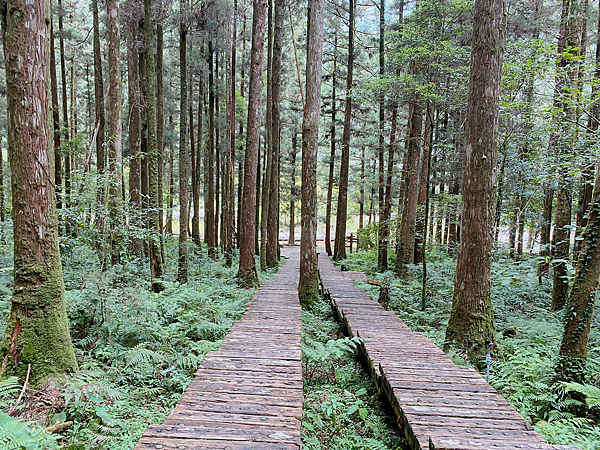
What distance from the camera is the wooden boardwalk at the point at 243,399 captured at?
2.76 metres

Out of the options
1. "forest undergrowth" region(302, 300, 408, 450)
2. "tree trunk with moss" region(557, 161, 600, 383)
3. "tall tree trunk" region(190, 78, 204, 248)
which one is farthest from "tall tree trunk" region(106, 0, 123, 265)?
"tree trunk with moss" region(557, 161, 600, 383)

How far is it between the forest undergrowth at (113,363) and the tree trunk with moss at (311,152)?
1.84m

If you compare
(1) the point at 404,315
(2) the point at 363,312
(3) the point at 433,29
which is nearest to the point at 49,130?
(2) the point at 363,312

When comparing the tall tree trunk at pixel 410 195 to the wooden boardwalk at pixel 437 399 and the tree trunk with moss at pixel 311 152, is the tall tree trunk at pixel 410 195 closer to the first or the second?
the tree trunk with moss at pixel 311 152

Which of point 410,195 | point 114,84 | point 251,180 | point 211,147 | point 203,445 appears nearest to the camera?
point 203,445

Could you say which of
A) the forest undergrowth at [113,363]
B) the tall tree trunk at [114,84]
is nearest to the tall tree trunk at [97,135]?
the tall tree trunk at [114,84]

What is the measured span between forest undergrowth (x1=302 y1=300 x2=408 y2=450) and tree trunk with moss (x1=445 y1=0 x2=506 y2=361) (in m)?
1.90

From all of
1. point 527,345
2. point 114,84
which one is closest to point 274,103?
point 114,84

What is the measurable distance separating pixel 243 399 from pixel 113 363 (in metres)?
2.35

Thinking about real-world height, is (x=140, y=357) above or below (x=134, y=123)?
below

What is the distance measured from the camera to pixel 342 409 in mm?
4410

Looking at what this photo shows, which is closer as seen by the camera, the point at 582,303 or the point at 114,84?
the point at 582,303

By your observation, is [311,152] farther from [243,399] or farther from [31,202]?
[243,399]

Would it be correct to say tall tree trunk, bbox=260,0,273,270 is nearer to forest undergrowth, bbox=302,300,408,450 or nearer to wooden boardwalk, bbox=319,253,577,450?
forest undergrowth, bbox=302,300,408,450
